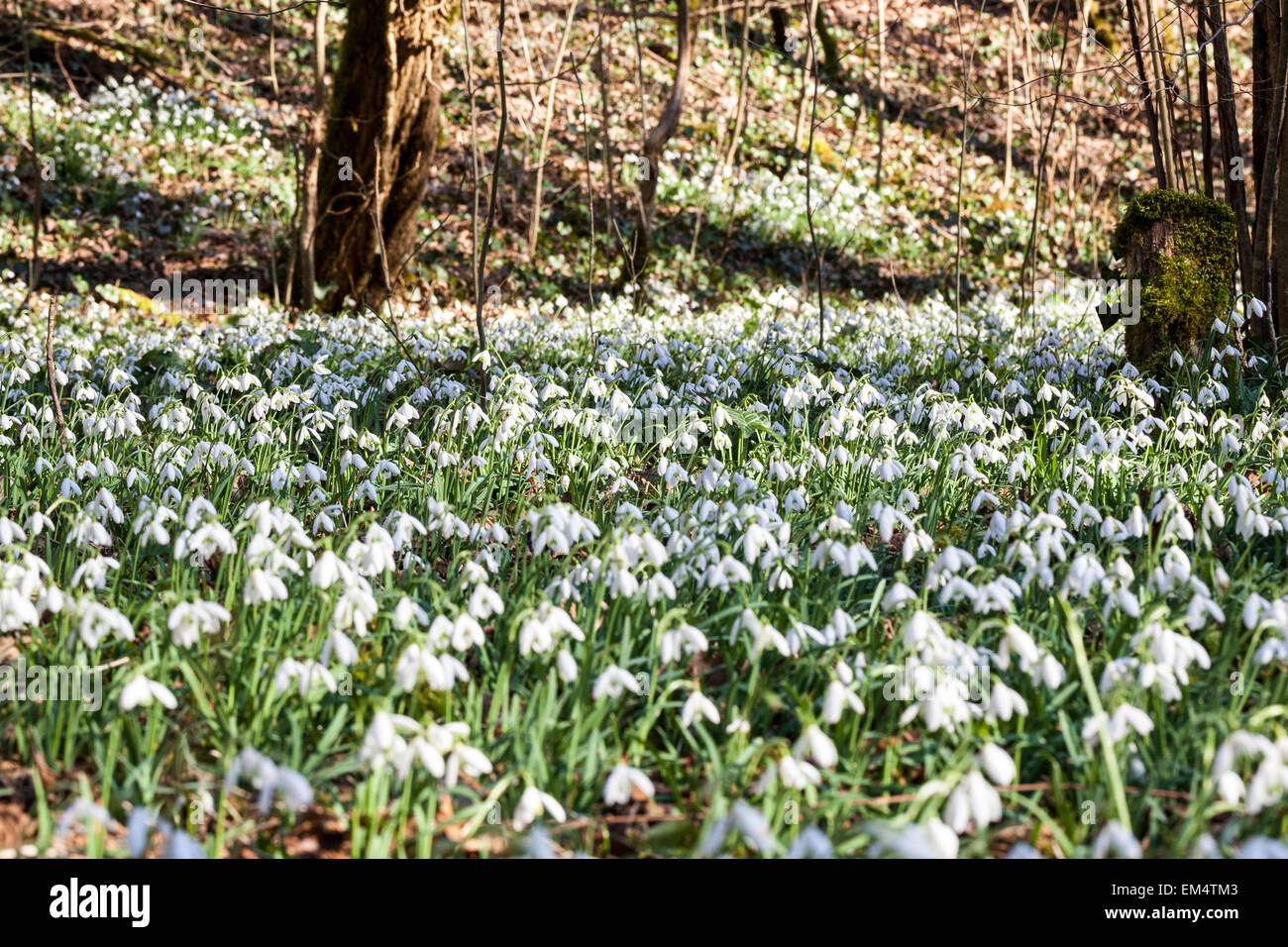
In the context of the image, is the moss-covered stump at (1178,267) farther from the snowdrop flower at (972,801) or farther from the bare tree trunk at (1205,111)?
the snowdrop flower at (972,801)

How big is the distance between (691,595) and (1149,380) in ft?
9.56

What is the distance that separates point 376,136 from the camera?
802 centimetres

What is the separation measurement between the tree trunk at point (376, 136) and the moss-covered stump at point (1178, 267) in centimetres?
527

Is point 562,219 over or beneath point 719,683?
over

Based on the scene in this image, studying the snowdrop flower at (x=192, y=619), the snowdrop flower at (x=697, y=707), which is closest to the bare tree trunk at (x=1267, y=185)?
the snowdrop flower at (x=697, y=707)

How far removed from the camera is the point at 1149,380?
4.60 metres

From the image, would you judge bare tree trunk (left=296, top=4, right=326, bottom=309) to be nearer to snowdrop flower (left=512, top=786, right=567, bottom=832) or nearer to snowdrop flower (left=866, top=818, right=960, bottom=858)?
snowdrop flower (left=512, top=786, right=567, bottom=832)

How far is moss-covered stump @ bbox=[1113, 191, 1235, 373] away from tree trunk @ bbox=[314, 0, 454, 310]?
5.27 metres

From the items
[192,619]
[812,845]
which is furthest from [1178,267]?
[192,619]

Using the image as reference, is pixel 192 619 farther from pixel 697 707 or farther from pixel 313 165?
pixel 313 165

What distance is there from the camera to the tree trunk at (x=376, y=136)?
26.1ft
